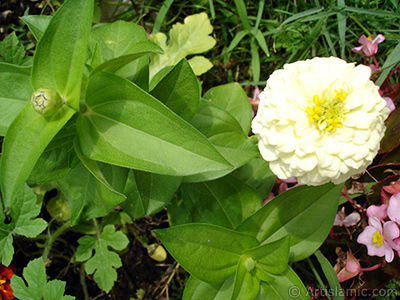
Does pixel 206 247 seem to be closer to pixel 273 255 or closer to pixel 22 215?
pixel 273 255

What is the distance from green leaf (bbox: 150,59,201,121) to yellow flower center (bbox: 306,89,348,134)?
307mm

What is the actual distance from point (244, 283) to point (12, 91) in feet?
2.63

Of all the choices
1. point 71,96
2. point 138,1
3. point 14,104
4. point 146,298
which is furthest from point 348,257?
point 138,1

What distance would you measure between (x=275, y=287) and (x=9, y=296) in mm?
885

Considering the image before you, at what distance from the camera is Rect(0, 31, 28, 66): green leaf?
4.40ft

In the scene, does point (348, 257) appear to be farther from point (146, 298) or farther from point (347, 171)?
point (146, 298)

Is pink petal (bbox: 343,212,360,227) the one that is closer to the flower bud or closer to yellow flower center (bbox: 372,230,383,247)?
yellow flower center (bbox: 372,230,383,247)

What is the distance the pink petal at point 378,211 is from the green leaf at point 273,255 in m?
Result: 0.40

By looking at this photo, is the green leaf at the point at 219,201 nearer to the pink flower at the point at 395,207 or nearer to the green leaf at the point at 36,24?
the pink flower at the point at 395,207

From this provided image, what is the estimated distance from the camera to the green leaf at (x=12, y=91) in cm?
84

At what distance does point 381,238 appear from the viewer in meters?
1.07

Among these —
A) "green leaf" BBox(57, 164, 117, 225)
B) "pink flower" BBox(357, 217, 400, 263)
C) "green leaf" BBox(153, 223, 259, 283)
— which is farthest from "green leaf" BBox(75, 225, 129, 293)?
"pink flower" BBox(357, 217, 400, 263)

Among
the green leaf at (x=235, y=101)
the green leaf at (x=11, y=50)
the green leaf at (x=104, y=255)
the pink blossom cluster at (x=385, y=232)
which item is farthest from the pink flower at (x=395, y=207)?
the green leaf at (x=11, y=50)

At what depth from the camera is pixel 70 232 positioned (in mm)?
1510
